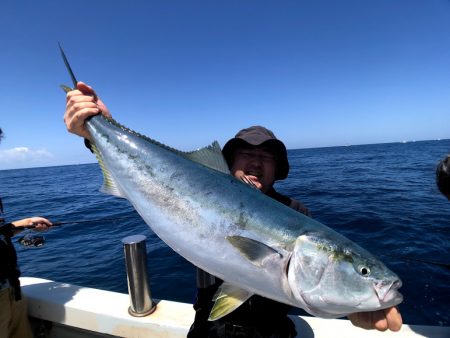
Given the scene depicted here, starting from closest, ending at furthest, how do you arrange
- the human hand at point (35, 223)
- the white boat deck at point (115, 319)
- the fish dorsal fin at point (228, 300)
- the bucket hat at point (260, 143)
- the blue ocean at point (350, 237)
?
the fish dorsal fin at point (228, 300), the bucket hat at point (260, 143), the white boat deck at point (115, 319), the human hand at point (35, 223), the blue ocean at point (350, 237)

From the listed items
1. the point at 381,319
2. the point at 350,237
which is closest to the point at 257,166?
the point at 381,319

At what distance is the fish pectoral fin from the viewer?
1.76 m

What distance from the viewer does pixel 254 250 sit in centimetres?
176

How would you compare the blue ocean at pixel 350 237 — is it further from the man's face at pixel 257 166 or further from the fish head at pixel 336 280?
the man's face at pixel 257 166

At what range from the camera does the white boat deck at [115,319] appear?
316 centimetres

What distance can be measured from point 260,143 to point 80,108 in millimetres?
1665

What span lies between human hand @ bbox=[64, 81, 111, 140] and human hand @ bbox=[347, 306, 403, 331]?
259 centimetres

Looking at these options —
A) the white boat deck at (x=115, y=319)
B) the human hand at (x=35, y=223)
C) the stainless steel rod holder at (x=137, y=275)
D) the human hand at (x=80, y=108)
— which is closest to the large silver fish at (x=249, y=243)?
the human hand at (x=80, y=108)

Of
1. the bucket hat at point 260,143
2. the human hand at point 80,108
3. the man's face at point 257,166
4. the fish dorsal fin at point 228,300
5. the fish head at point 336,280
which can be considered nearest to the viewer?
the fish head at point 336,280

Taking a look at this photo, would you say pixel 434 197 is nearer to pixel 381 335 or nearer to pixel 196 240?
pixel 381 335

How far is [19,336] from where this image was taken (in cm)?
362

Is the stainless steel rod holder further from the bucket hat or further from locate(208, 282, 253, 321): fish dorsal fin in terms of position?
locate(208, 282, 253, 321): fish dorsal fin

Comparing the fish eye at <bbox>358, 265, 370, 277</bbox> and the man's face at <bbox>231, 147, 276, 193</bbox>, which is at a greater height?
the man's face at <bbox>231, 147, 276, 193</bbox>

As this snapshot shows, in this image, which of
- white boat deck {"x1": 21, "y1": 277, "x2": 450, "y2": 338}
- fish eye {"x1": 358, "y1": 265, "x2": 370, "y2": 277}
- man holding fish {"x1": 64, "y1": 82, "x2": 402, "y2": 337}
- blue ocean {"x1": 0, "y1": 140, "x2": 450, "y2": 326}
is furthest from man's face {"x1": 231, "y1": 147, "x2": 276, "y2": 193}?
blue ocean {"x1": 0, "y1": 140, "x2": 450, "y2": 326}
